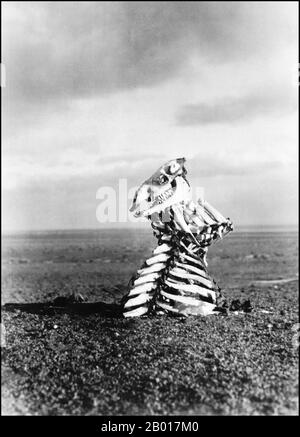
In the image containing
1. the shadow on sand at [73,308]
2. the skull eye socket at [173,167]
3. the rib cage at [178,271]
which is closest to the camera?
the rib cage at [178,271]

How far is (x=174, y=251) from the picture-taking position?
5086 mm

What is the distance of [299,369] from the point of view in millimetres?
3459

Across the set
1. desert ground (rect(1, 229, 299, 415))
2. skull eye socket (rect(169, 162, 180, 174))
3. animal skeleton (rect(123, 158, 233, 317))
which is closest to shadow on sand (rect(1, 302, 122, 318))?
desert ground (rect(1, 229, 299, 415))

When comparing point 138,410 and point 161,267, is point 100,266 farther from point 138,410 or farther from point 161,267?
point 138,410

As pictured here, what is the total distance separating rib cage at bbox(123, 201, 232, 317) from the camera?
4.88m

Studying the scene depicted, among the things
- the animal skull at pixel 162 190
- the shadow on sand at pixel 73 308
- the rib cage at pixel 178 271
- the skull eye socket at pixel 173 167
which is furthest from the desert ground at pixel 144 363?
the skull eye socket at pixel 173 167

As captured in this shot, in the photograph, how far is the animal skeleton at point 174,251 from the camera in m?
4.89

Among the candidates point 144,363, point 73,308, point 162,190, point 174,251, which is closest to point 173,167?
point 162,190

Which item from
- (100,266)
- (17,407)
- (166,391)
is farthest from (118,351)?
(100,266)

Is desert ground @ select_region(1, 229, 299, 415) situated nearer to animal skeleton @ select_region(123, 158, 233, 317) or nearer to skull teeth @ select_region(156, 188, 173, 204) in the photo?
animal skeleton @ select_region(123, 158, 233, 317)

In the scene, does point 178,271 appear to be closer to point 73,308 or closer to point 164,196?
point 164,196

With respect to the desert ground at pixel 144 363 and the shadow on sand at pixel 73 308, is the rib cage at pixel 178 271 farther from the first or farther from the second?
the shadow on sand at pixel 73 308

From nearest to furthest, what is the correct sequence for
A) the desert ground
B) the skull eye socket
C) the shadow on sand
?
the desert ground → the skull eye socket → the shadow on sand
